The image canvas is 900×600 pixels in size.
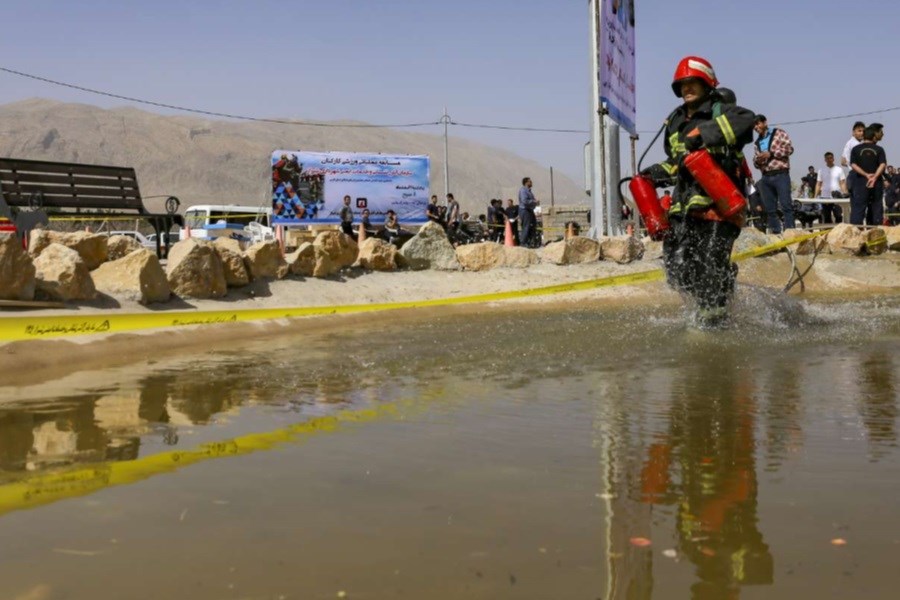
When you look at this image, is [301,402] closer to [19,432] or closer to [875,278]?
[19,432]

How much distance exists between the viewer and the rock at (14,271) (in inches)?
264

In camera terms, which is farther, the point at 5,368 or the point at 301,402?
the point at 5,368

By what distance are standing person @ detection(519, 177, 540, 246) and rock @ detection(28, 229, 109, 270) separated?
1166 centimetres

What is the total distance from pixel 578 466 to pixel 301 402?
1708 millimetres

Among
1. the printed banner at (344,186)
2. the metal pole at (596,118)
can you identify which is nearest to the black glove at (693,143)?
the metal pole at (596,118)

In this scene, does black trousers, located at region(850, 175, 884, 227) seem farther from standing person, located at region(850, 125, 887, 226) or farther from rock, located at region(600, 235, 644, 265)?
rock, located at region(600, 235, 644, 265)

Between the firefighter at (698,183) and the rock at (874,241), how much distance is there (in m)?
7.01

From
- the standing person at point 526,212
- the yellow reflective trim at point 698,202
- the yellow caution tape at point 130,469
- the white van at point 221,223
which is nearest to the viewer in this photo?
the yellow caution tape at point 130,469

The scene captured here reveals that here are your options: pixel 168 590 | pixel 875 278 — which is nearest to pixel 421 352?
pixel 168 590

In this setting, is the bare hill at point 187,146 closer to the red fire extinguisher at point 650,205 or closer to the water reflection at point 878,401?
the red fire extinguisher at point 650,205

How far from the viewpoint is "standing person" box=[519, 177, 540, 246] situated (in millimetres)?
19484

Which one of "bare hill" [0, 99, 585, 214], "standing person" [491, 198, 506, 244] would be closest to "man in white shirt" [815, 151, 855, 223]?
"standing person" [491, 198, 506, 244]

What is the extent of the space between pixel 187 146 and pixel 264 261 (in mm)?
116727

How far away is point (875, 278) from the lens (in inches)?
478
